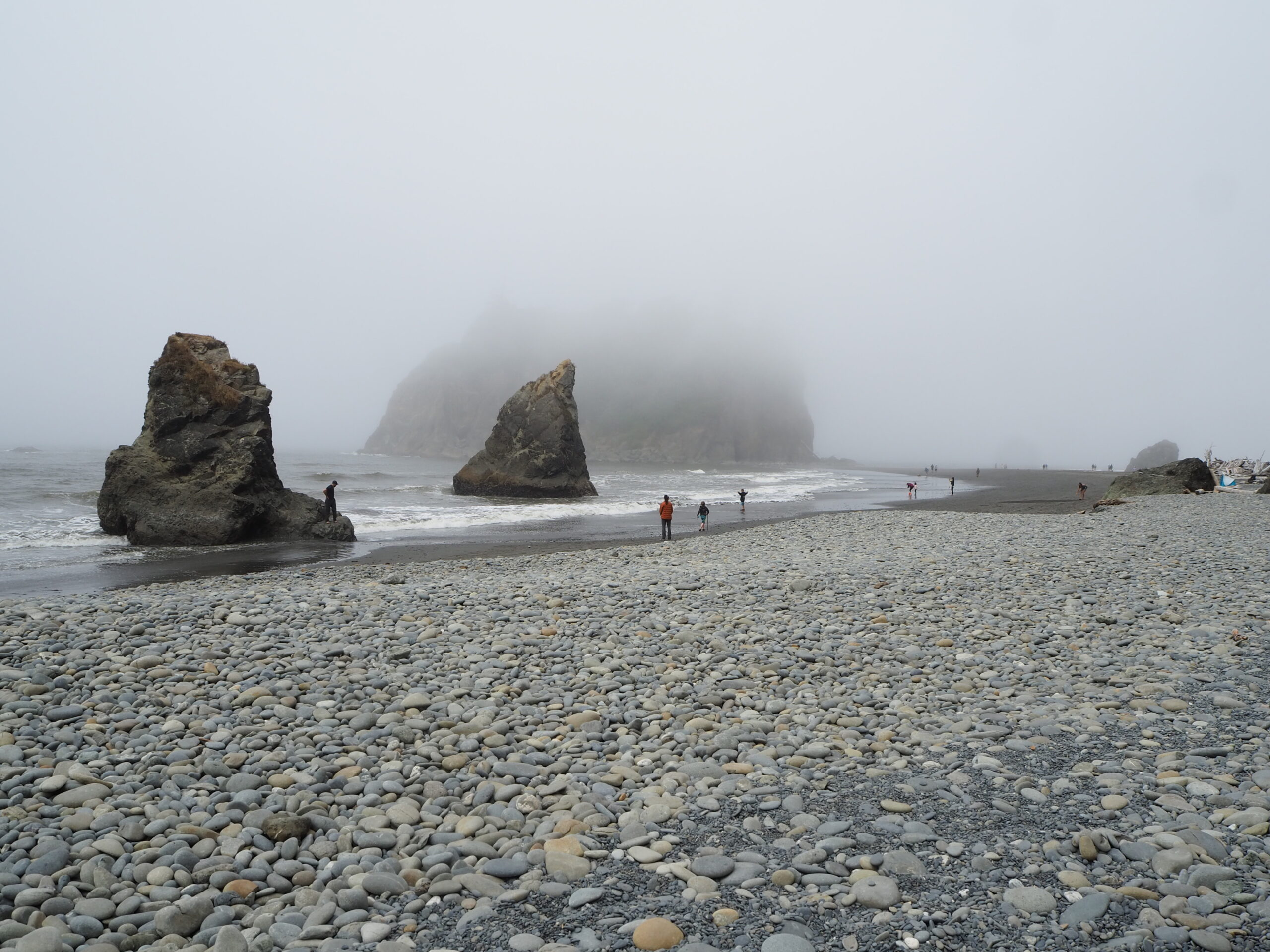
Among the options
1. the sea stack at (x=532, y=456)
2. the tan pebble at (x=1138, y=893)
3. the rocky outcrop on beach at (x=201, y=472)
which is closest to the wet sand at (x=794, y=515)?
the rocky outcrop on beach at (x=201, y=472)

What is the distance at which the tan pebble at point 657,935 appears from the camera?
3.43 meters

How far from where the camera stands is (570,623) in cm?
920

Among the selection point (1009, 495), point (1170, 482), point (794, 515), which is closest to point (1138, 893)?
point (794, 515)

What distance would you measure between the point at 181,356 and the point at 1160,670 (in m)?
28.1

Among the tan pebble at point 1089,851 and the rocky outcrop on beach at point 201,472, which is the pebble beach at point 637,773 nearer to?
the tan pebble at point 1089,851

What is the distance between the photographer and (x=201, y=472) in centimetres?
2302

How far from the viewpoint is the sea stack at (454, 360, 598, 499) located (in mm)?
47625

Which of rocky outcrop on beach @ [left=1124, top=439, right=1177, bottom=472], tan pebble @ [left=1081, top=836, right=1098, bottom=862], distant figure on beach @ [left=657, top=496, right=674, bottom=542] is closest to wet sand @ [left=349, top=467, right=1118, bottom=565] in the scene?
distant figure on beach @ [left=657, top=496, right=674, bottom=542]

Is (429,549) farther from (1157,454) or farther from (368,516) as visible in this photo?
(1157,454)

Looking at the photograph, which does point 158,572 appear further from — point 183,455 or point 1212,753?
point 1212,753

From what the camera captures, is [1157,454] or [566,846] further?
[1157,454]

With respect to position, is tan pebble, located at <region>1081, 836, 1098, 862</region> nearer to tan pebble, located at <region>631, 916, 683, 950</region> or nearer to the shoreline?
tan pebble, located at <region>631, 916, 683, 950</region>

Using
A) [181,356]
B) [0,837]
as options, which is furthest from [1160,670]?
[181,356]

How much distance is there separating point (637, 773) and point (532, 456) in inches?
1722
